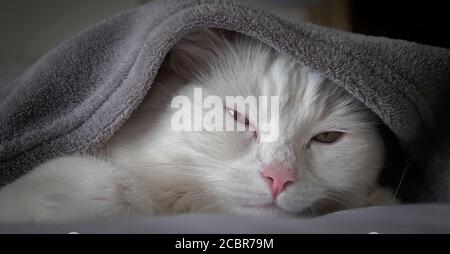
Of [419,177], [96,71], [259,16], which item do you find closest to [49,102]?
[96,71]

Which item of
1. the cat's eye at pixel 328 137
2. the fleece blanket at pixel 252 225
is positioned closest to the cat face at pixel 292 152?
the cat's eye at pixel 328 137

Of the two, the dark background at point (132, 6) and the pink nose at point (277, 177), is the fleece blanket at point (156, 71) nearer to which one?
the dark background at point (132, 6)

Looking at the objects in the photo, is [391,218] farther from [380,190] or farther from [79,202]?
[79,202]

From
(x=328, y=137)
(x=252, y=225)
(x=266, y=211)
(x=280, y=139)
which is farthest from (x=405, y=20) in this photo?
(x=252, y=225)

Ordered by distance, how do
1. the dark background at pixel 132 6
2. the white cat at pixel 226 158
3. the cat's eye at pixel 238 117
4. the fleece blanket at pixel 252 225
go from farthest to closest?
the dark background at pixel 132 6, the cat's eye at pixel 238 117, the white cat at pixel 226 158, the fleece blanket at pixel 252 225

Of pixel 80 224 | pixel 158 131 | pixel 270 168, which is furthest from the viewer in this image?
pixel 158 131

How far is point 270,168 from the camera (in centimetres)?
74

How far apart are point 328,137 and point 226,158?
0.76 feet

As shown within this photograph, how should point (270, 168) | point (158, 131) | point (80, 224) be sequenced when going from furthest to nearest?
1. point (158, 131)
2. point (270, 168)
3. point (80, 224)

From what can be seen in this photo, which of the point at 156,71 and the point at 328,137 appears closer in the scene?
the point at 156,71

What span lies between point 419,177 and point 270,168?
418 mm

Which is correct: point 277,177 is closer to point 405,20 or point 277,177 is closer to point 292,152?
point 292,152

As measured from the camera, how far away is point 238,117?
825 mm

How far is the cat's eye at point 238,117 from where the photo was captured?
821 mm
